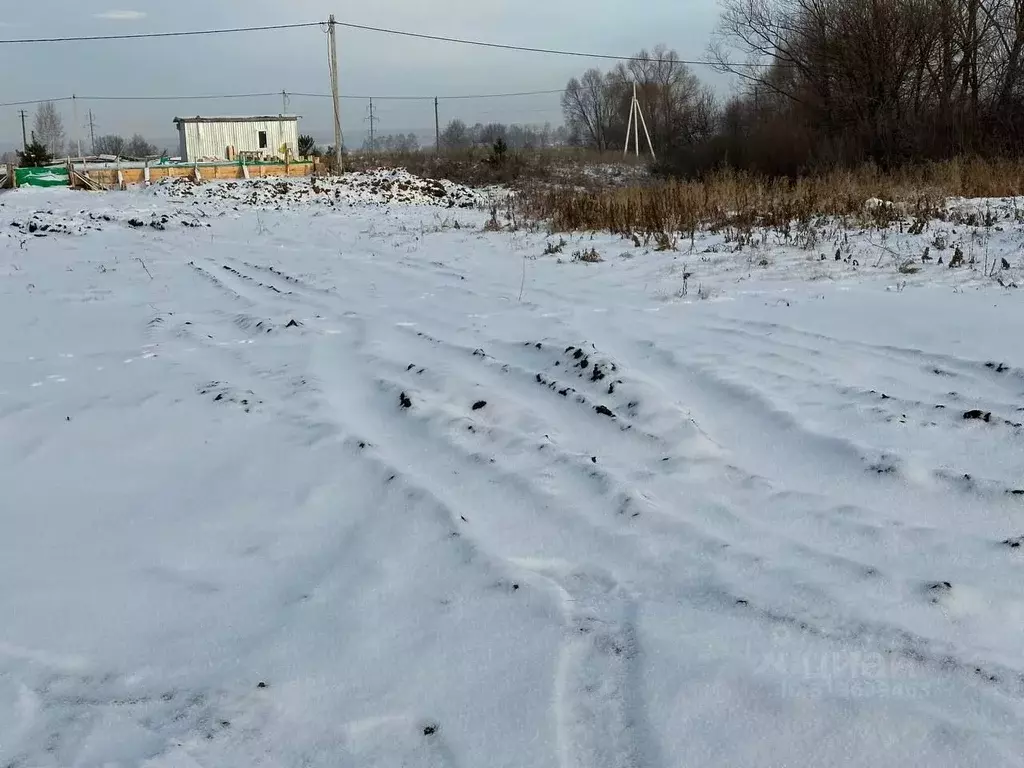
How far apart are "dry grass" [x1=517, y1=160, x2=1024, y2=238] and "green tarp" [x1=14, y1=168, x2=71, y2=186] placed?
1802cm

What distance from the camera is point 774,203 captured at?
33.1 ft

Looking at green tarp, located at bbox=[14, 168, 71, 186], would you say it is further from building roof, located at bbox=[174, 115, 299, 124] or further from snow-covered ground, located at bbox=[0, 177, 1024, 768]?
snow-covered ground, located at bbox=[0, 177, 1024, 768]

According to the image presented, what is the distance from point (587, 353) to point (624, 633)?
7.79 ft

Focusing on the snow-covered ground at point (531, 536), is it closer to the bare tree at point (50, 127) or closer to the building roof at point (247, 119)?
the building roof at point (247, 119)

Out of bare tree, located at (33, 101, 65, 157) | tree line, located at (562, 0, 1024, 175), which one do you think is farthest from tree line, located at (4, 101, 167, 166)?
tree line, located at (562, 0, 1024, 175)

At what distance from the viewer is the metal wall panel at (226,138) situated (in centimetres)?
3394

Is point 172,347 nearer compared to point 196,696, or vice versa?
point 196,696

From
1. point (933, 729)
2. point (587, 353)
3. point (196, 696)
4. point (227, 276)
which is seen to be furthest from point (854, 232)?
point (196, 696)

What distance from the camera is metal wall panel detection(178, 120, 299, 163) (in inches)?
1336

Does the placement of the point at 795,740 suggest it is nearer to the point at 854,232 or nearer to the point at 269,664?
the point at 269,664

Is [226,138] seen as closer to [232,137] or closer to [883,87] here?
[232,137]

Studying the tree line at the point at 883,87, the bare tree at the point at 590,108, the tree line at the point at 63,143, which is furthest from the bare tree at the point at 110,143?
the tree line at the point at 883,87

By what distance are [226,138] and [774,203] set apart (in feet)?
101

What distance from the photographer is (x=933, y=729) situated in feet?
5.52
